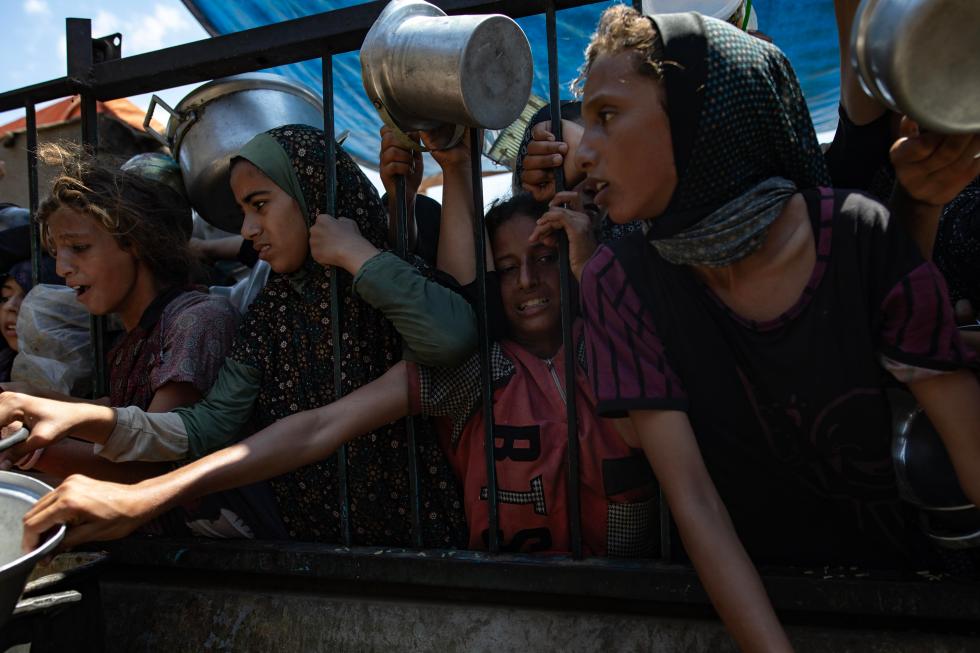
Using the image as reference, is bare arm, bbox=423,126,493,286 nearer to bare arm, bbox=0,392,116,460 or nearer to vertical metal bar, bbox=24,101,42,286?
bare arm, bbox=0,392,116,460

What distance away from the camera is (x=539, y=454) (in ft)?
6.08

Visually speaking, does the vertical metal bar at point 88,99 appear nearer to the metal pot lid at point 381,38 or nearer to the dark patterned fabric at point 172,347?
the dark patterned fabric at point 172,347

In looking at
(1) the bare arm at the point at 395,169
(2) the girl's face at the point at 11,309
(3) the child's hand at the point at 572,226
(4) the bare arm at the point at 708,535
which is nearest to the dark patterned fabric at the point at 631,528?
(4) the bare arm at the point at 708,535

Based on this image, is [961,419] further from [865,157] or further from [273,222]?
[273,222]

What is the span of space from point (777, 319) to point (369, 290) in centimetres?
85

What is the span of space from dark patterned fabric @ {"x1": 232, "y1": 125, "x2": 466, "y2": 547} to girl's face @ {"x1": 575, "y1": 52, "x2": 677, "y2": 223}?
750 millimetres

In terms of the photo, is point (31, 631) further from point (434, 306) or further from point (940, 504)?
point (940, 504)

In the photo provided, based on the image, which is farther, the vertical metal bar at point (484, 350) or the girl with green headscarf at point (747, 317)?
the vertical metal bar at point (484, 350)

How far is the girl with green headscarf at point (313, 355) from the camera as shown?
191cm

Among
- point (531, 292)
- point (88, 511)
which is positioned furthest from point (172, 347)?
point (531, 292)

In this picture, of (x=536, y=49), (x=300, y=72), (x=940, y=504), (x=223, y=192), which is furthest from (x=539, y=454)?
(x=300, y=72)

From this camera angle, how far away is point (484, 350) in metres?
1.86

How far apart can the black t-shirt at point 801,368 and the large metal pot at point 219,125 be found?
1458 mm

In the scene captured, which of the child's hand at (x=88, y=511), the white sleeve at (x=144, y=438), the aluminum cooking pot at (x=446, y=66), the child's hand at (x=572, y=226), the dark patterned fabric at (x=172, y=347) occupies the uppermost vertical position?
the aluminum cooking pot at (x=446, y=66)
